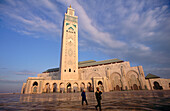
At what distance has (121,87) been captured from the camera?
31922 mm

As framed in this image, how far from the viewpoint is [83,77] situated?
3981cm

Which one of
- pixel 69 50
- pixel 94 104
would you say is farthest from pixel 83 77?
pixel 94 104

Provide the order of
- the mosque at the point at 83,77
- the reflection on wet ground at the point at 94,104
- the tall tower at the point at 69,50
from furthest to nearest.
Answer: the tall tower at the point at 69,50 < the mosque at the point at 83,77 < the reflection on wet ground at the point at 94,104

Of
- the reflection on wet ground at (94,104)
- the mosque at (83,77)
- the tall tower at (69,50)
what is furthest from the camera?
the tall tower at (69,50)

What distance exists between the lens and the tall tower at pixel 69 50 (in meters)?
33.7

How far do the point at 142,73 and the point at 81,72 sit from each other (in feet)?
77.4

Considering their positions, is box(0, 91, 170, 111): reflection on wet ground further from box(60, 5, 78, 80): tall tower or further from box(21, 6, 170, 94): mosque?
box(60, 5, 78, 80): tall tower

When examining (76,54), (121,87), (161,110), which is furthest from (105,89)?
(161,110)

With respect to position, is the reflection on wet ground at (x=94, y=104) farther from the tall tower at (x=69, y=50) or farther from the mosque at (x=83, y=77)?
the tall tower at (x=69, y=50)

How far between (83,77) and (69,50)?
527 inches

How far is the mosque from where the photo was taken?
89.9 feet

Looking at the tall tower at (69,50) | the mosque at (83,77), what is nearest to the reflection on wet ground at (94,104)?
the mosque at (83,77)

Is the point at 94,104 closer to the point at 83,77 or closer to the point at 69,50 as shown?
the point at 69,50

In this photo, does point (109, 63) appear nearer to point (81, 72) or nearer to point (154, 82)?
point (81, 72)
